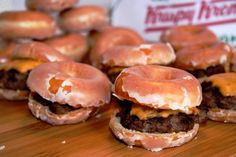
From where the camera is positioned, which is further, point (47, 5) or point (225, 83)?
point (47, 5)

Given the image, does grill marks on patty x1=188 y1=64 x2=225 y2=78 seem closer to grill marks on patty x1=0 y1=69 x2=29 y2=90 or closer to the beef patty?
the beef patty

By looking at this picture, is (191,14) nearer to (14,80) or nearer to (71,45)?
(71,45)

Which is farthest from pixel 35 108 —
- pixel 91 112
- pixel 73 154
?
pixel 73 154

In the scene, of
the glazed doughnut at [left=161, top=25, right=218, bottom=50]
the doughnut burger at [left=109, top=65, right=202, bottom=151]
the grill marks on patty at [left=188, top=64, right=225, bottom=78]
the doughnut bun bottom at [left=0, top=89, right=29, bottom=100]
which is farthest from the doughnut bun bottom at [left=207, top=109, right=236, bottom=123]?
the doughnut bun bottom at [left=0, top=89, right=29, bottom=100]

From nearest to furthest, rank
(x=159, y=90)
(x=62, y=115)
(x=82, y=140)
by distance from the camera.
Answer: (x=159, y=90) → (x=82, y=140) → (x=62, y=115)

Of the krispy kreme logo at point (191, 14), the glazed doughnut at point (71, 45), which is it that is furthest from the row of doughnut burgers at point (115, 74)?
the krispy kreme logo at point (191, 14)

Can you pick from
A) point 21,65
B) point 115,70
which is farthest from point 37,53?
point 115,70

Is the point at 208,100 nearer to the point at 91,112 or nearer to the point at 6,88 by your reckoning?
the point at 91,112
